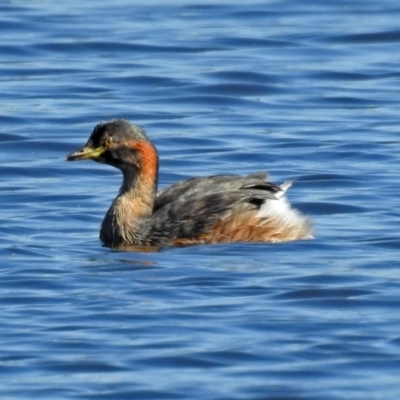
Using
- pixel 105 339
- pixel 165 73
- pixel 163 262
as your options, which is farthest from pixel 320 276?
pixel 165 73

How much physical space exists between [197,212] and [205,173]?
104 inches

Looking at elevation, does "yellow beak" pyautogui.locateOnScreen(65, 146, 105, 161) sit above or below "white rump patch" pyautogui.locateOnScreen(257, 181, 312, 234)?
above

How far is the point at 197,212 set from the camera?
1251 centimetres

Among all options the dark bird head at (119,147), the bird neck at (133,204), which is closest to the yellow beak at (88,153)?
the dark bird head at (119,147)

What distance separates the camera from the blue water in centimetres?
933

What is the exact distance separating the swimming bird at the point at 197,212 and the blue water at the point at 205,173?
0.56 feet

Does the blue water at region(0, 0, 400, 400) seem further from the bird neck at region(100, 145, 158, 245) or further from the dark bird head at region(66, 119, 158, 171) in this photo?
the dark bird head at region(66, 119, 158, 171)

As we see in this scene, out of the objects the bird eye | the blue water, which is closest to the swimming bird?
the bird eye

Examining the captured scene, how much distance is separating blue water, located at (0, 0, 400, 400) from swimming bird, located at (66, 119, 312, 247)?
169 mm

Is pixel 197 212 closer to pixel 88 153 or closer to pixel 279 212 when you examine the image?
pixel 279 212

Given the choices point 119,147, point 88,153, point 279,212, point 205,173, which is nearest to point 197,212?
point 279,212

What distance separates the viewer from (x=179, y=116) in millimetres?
17672

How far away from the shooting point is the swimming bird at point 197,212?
40.9 feet

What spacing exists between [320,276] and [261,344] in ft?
5.64
